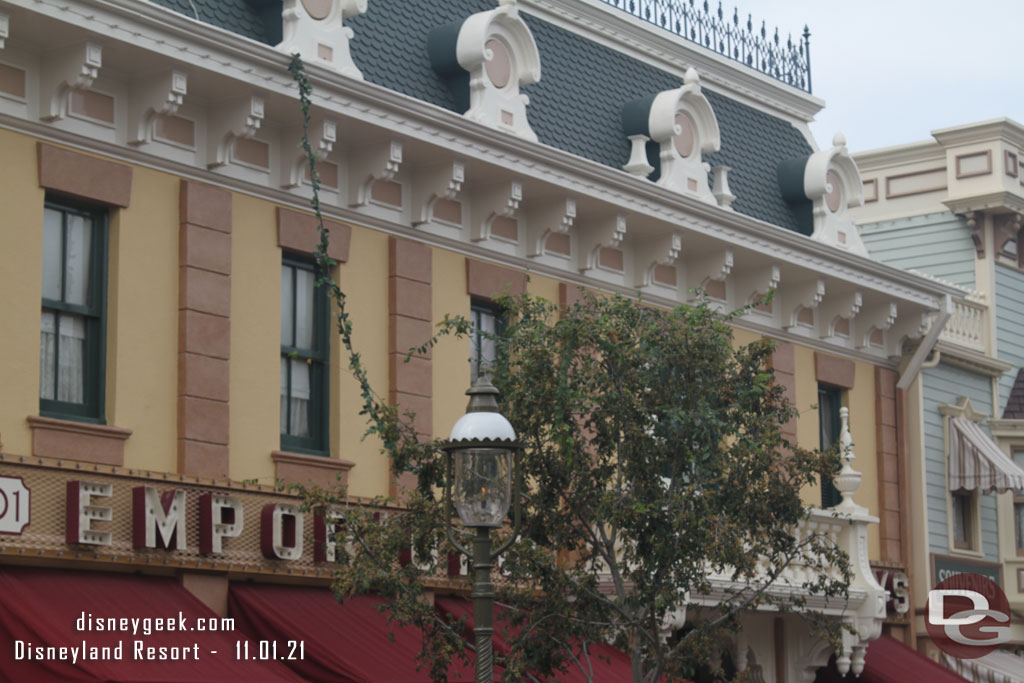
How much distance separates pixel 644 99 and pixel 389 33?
4299mm

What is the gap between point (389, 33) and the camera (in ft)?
62.8

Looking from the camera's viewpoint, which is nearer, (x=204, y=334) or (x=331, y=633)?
(x=331, y=633)

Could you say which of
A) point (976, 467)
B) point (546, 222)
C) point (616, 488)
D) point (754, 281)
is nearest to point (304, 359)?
point (546, 222)

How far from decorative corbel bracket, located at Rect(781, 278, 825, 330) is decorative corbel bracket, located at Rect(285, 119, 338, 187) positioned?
828 cm

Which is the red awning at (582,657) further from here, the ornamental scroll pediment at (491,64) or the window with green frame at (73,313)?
the ornamental scroll pediment at (491,64)

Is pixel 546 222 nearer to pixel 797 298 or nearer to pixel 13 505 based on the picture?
pixel 797 298

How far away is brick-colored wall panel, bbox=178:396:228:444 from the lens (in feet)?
52.1

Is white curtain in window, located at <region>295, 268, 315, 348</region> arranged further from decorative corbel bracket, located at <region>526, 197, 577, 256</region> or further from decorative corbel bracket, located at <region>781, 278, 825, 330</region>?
decorative corbel bracket, located at <region>781, 278, 825, 330</region>

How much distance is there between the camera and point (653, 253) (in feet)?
69.5

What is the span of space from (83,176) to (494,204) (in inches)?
200

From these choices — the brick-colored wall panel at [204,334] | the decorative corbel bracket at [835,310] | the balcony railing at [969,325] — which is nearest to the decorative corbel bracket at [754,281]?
the decorative corbel bracket at [835,310]

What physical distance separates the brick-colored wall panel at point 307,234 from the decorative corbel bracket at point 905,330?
10.4 m

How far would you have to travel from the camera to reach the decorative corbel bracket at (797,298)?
76.4ft

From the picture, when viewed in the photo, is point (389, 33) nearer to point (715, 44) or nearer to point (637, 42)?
point (637, 42)
